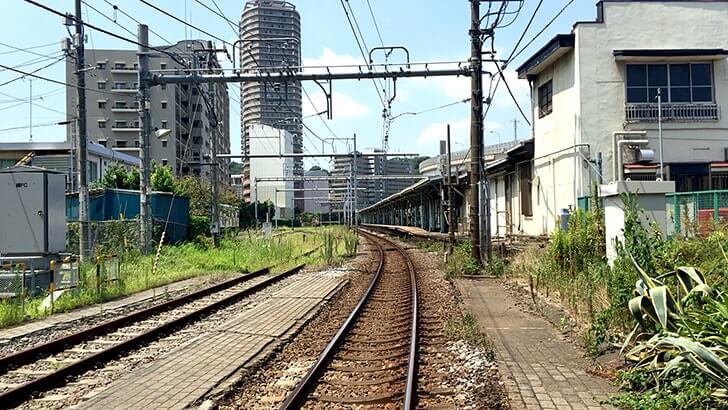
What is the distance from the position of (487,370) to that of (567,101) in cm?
1742

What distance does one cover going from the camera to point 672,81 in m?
22.8

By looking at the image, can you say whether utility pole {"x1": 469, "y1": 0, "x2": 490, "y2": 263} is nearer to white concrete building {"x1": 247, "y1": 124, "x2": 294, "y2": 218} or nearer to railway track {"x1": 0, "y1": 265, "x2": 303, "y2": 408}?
railway track {"x1": 0, "y1": 265, "x2": 303, "y2": 408}

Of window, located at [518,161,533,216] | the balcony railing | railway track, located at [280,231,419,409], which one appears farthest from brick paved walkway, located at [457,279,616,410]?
window, located at [518,161,533,216]

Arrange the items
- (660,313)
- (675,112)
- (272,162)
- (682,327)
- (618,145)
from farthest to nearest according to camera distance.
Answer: (272,162)
(675,112)
(618,145)
(660,313)
(682,327)

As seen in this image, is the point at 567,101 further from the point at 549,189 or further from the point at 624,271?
the point at 624,271

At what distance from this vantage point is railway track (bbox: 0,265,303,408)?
25.3ft

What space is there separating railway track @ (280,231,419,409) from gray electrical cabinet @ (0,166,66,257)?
26.8 feet

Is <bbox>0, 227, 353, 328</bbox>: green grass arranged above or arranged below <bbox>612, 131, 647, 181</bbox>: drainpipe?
below

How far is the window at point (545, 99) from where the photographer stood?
2527cm

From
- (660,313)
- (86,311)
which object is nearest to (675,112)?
(660,313)

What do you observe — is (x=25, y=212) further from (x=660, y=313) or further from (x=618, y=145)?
(x=618, y=145)

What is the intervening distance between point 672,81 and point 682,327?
19.2 metres

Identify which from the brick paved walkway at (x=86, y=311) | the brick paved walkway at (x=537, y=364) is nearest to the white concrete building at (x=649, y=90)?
the brick paved walkway at (x=537, y=364)

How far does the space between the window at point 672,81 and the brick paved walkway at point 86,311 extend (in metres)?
15.6
